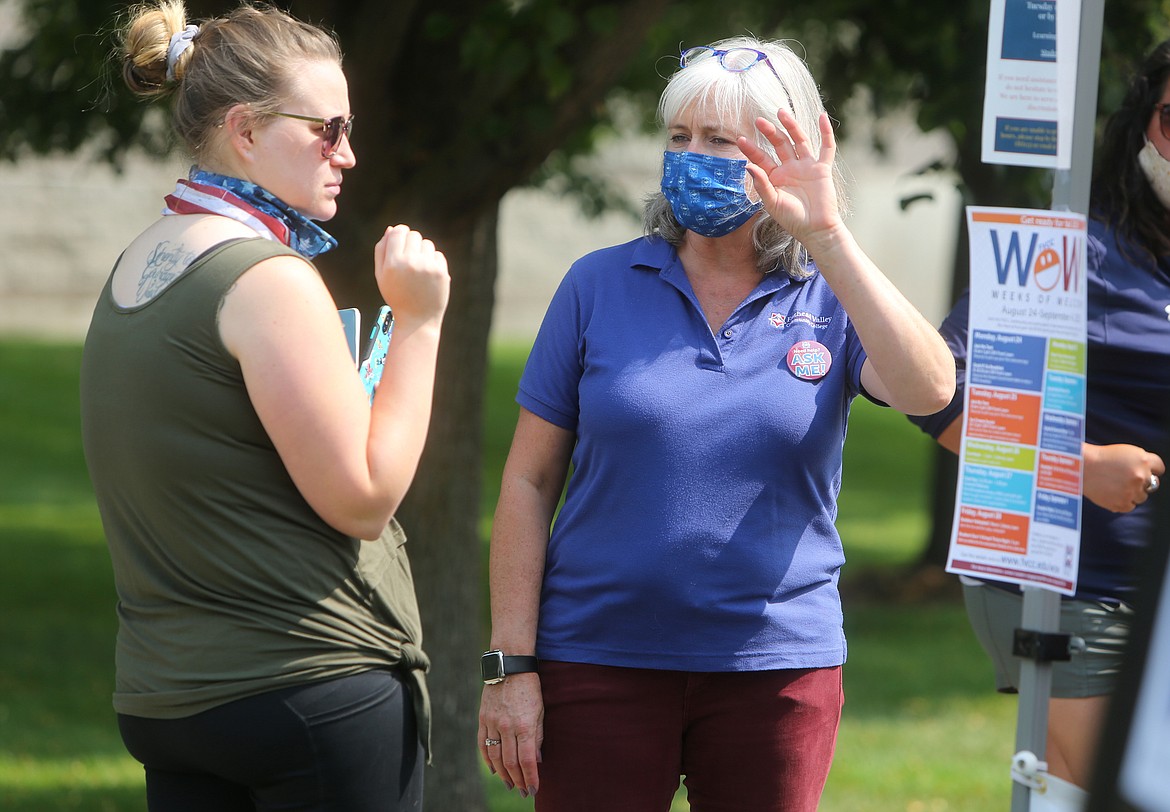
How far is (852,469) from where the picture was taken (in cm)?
1538

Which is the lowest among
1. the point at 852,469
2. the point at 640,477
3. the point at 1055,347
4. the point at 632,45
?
the point at 852,469

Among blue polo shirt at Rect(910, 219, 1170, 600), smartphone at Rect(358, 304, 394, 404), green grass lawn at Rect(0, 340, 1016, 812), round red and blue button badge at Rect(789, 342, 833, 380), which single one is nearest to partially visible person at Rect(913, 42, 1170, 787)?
blue polo shirt at Rect(910, 219, 1170, 600)

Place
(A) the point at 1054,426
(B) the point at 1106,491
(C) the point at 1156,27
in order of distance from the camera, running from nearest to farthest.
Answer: (A) the point at 1054,426 → (B) the point at 1106,491 → (C) the point at 1156,27

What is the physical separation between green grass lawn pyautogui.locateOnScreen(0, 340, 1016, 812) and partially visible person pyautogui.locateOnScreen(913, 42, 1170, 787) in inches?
115

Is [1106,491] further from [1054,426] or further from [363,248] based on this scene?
[363,248]

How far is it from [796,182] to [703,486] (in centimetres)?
55

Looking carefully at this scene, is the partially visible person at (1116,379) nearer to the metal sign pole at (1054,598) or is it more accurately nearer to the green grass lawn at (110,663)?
the metal sign pole at (1054,598)

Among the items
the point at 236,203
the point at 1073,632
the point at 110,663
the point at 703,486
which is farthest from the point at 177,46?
the point at 110,663

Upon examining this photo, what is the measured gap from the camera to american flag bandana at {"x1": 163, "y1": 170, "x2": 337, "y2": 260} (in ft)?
7.09

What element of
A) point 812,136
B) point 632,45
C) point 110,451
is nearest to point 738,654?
point 812,136

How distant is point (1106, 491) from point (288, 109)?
158 cm

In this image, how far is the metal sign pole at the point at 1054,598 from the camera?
2.33 meters

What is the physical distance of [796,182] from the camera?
230 centimetres

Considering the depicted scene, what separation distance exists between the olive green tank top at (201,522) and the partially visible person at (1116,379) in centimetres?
129
